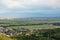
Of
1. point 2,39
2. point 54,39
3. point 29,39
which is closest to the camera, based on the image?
point 2,39

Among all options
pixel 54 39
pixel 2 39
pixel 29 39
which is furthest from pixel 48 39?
pixel 2 39

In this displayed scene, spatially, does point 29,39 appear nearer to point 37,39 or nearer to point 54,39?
point 37,39

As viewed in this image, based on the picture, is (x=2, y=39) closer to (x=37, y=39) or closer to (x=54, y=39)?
(x=37, y=39)

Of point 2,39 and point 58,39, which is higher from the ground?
point 2,39

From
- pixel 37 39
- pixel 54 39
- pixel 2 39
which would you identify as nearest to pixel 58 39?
pixel 54 39

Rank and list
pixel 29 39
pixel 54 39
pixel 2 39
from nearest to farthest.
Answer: pixel 2 39 → pixel 29 39 → pixel 54 39

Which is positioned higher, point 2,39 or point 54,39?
point 2,39

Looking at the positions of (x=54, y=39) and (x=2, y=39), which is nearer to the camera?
(x=2, y=39)

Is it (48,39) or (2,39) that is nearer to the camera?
(2,39)
